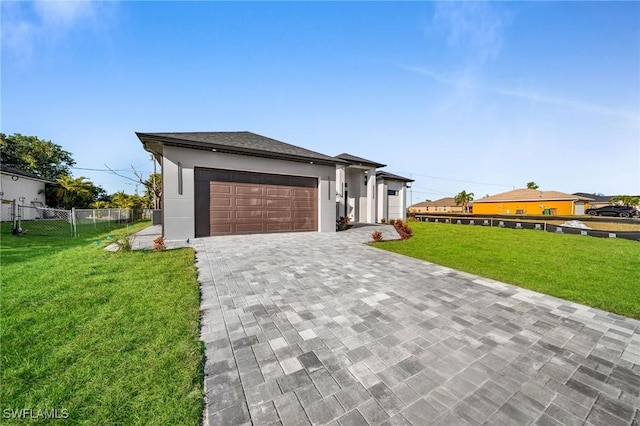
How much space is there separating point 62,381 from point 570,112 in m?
19.6

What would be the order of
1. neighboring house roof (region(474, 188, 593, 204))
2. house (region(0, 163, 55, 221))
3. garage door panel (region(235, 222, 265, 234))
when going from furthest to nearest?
neighboring house roof (region(474, 188, 593, 204))
house (region(0, 163, 55, 221))
garage door panel (region(235, 222, 265, 234))

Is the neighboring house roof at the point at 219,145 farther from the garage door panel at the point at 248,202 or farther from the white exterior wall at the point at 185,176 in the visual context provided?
the garage door panel at the point at 248,202

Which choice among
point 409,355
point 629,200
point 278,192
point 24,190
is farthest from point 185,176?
point 629,200

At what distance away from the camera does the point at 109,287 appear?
3.97m

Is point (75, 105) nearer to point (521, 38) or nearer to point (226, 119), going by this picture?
point (226, 119)

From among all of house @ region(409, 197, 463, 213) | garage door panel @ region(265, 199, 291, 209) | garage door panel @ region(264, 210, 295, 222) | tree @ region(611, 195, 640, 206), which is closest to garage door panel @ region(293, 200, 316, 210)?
garage door panel @ region(265, 199, 291, 209)

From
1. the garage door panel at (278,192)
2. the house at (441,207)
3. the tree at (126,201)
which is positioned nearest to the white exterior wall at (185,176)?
the garage door panel at (278,192)

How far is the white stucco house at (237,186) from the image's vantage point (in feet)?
28.8

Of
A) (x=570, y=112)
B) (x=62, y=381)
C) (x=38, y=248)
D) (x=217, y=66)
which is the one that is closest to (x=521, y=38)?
(x=570, y=112)

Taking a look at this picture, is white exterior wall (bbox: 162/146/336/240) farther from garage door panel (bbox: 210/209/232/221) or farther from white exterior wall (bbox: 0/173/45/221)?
white exterior wall (bbox: 0/173/45/221)

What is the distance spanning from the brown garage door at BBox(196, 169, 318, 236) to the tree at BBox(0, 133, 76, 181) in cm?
2799

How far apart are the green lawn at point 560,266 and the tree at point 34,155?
37230 mm

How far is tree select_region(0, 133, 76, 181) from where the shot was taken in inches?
1014

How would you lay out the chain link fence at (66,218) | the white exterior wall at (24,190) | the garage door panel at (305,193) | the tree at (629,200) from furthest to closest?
1. the tree at (629,200)
2. the white exterior wall at (24,190)
3. the chain link fence at (66,218)
4. the garage door panel at (305,193)
